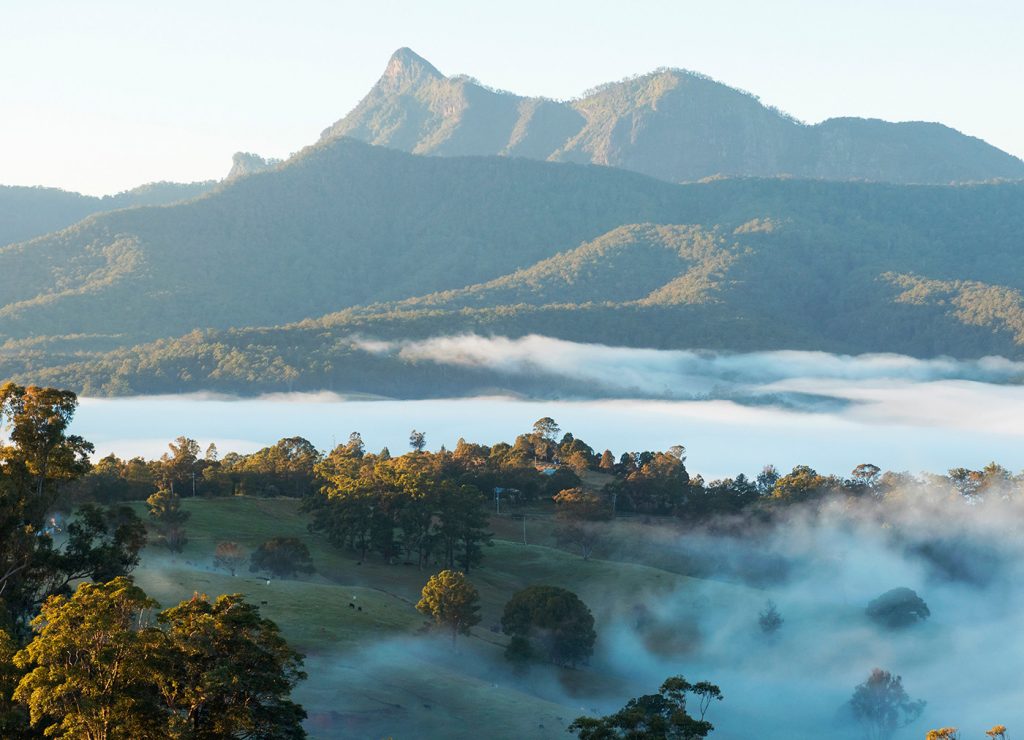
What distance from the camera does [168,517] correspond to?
11081 cm

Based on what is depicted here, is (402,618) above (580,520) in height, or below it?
below

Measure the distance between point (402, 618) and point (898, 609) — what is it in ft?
189

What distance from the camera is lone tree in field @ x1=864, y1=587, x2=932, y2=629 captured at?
135125 millimetres

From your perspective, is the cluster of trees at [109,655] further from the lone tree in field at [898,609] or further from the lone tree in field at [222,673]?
the lone tree in field at [898,609]

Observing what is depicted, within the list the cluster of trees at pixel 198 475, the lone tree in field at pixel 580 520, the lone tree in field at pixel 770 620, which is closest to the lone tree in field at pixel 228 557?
the cluster of trees at pixel 198 475

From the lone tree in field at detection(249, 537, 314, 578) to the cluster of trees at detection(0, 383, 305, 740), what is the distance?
55.5 meters

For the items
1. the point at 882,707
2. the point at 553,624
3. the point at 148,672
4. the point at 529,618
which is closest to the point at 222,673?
the point at 148,672

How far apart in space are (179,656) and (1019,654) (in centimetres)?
11044

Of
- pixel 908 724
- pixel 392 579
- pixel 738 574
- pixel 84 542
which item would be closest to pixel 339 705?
pixel 84 542

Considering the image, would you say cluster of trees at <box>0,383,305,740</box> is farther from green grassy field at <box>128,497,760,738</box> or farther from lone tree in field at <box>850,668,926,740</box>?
lone tree in field at <box>850,668,926,740</box>

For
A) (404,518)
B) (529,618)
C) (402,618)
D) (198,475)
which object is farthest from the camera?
(198,475)

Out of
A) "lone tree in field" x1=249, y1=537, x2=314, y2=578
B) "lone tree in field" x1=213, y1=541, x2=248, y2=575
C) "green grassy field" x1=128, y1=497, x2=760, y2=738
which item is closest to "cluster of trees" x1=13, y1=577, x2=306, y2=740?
"green grassy field" x1=128, y1=497, x2=760, y2=738

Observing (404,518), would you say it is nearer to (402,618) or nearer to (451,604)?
(402,618)

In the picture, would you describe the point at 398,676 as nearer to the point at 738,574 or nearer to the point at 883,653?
the point at 883,653
